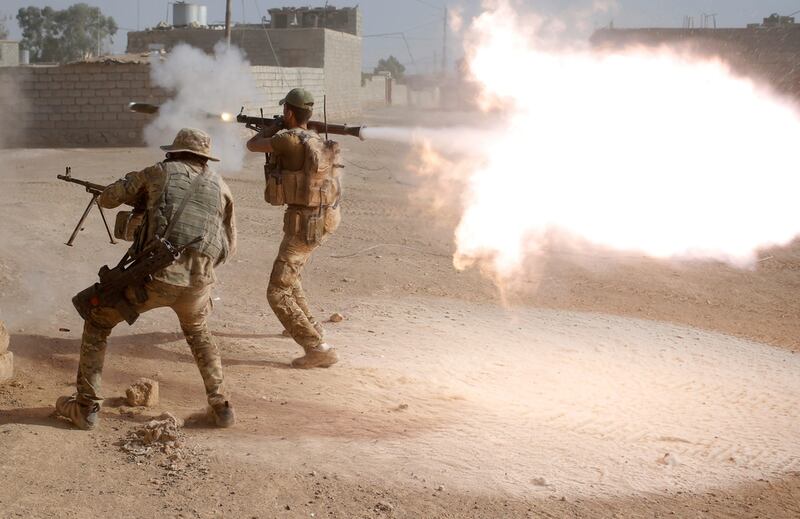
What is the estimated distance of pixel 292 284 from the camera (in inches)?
286

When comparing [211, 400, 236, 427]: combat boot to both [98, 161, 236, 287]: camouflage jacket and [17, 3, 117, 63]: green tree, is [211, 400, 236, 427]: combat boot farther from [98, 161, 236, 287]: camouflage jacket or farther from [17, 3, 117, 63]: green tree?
[17, 3, 117, 63]: green tree

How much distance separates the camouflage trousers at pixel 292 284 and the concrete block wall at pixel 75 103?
1572 centimetres

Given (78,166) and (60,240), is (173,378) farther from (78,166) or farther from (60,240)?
(78,166)

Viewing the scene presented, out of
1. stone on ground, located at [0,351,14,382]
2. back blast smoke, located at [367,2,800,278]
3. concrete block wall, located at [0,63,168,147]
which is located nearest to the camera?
stone on ground, located at [0,351,14,382]

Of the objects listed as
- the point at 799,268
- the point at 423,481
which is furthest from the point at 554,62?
the point at 423,481

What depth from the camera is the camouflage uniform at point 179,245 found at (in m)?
5.37

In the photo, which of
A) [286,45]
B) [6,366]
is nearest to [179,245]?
[6,366]

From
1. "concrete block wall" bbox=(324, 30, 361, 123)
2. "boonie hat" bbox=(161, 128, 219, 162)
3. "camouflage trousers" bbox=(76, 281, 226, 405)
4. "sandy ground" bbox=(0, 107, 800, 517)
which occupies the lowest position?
"sandy ground" bbox=(0, 107, 800, 517)

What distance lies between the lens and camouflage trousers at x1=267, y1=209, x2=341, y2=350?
7.10 metres

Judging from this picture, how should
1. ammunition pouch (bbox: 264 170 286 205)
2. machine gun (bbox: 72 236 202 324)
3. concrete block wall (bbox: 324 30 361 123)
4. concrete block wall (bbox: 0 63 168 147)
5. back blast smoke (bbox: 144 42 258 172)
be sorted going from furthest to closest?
concrete block wall (bbox: 324 30 361 123), concrete block wall (bbox: 0 63 168 147), back blast smoke (bbox: 144 42 258 172), ammunition pouch (bbox: 264 170 286 205), machine gun (bbox: 72 236 202 324)

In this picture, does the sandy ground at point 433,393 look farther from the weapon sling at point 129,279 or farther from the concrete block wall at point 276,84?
the concrete block wall at point 276,84

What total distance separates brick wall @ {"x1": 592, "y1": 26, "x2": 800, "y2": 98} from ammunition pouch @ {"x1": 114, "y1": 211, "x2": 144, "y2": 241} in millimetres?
28972

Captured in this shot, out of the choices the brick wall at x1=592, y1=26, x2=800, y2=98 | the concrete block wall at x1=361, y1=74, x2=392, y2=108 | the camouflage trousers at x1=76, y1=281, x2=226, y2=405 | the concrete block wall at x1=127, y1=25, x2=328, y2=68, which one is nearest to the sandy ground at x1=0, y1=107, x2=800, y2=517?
the camouflage trousers at x1=76, y1=281, x2=226, y2=405

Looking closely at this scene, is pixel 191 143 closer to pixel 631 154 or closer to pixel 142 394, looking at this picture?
pixel 142 394
